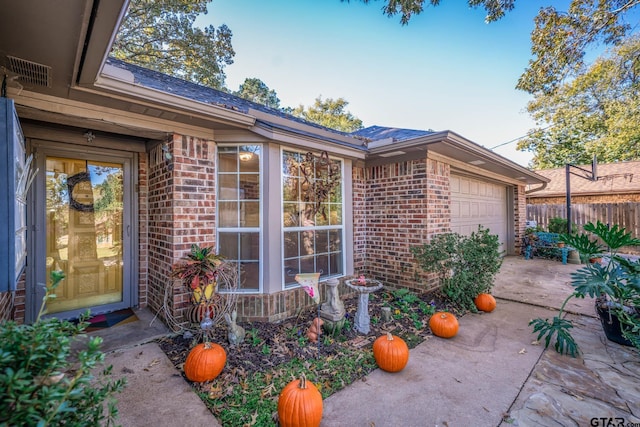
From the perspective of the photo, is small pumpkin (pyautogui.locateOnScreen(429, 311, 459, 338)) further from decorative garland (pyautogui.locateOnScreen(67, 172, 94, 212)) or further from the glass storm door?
decorative garland (pyautogui.locateOnScreen(67, 172, 94, 212))

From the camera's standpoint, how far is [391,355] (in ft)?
8.14

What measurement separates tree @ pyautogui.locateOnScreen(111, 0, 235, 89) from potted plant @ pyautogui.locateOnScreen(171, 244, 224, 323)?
33.2 ft

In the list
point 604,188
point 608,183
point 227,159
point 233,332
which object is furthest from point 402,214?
point 608,183

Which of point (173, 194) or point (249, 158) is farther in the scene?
point (249, 158)

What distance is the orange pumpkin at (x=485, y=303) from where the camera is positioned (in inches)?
156

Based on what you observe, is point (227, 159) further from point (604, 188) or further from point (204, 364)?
point (604, 188)

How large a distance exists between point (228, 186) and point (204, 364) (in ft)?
7.03

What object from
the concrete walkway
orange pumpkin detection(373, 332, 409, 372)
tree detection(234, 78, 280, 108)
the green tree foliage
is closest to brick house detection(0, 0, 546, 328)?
the concrete walkway

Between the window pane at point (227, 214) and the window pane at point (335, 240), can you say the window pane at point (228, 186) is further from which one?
the window pane at point (335, 240)

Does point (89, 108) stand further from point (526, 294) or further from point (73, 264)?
point (526, 294)

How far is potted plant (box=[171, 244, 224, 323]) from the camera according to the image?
2.89m

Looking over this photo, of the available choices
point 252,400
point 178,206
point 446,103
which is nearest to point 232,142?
point 178,206

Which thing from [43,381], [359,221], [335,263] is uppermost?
[359,221]

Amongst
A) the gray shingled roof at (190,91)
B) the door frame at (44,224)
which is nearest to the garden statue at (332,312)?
the gray shingled roof at (190,91)
